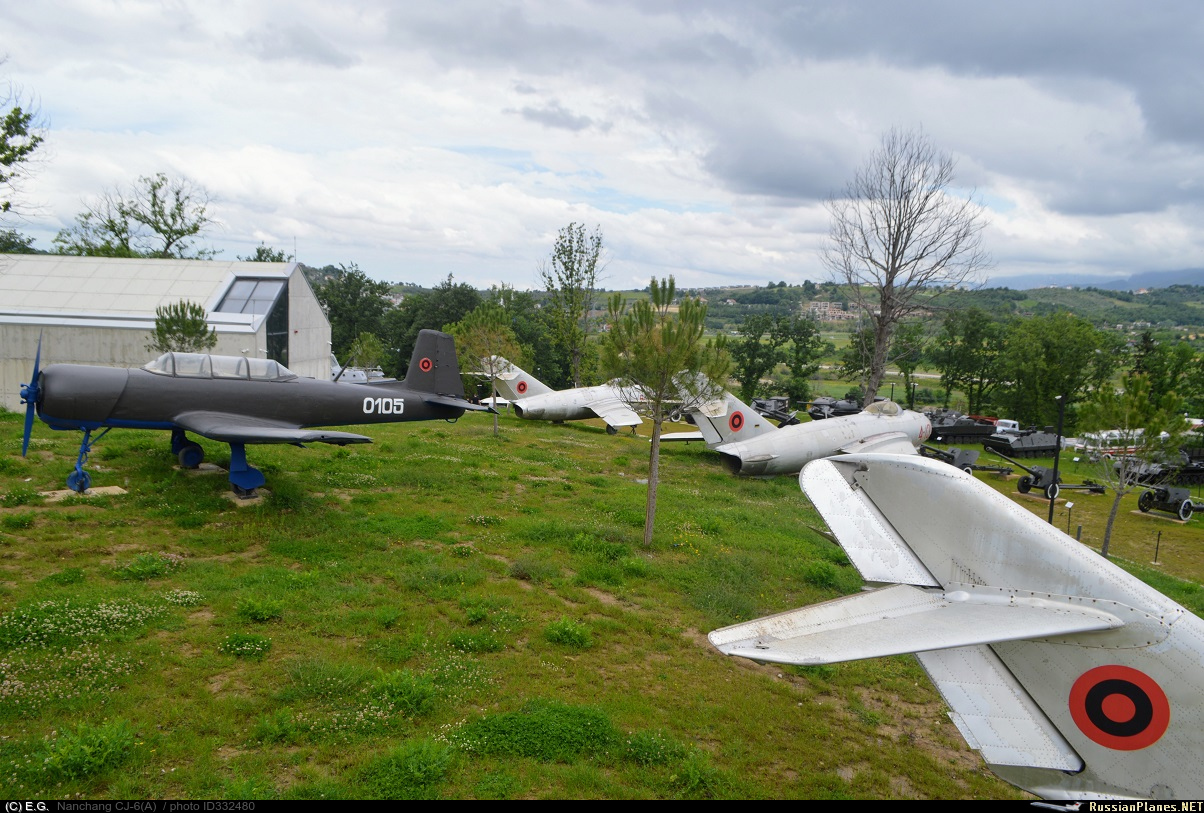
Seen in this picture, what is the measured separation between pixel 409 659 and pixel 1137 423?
17.0 m

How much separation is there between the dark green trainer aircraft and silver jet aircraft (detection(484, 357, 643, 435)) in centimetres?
1320

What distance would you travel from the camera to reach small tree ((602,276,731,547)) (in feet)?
37.7

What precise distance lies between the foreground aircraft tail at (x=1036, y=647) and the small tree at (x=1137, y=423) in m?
13.6

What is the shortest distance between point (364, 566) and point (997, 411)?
56413 mm

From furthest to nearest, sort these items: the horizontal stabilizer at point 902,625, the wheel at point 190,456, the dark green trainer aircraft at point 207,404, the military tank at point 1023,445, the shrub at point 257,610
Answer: the military tank at point 1023,445
the wheel at point 190,456
the dark green trainer aircraft at point 207,404
the shrub at point 257,610
the horizontal stabilizer at point 902,625

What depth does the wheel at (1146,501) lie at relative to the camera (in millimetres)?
22578

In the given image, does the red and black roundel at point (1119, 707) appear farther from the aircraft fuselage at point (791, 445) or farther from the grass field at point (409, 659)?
the aircraft fuselage at point (791, 445)

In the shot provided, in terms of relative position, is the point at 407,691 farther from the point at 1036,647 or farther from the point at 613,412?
the point at 613,412

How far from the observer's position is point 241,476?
12.0 m

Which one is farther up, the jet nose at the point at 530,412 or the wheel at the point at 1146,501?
the jet nose at the point at 530,412

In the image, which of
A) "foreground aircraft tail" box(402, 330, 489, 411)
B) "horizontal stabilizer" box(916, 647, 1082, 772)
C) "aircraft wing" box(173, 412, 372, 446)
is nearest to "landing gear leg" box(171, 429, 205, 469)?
"aircraft wing" box(173, 412, 372, 446)

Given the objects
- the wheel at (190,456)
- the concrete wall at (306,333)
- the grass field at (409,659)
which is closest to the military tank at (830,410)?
the grass field at (409,659)

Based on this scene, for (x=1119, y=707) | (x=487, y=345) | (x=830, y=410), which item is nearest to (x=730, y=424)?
(x=487, y=345)

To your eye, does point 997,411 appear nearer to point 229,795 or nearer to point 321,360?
point 321,360
